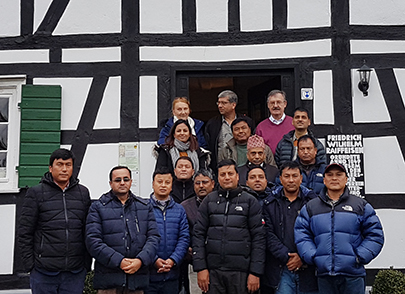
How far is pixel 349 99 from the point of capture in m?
6.59

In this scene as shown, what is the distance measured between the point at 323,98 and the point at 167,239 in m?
3.01

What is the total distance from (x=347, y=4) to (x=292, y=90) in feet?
4.20

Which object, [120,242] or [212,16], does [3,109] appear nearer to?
[212,16]

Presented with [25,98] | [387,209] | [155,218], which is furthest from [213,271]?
[25,98]

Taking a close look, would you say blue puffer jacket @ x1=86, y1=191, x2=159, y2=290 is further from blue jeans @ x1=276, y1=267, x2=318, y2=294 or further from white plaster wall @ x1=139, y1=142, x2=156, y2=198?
white plaster wall @ x1=139, y1=142, x2=156, y2=198

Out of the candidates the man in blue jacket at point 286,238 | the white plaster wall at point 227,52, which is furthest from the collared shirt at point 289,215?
the white plaster wall at point 227,52

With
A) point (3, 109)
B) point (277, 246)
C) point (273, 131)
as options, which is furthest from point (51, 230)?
point (3, 109)

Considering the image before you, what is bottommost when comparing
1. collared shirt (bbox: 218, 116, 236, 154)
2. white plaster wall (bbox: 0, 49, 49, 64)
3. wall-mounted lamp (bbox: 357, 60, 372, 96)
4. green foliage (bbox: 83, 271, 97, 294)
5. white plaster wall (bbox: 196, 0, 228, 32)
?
green foliage (bbox: 83, 271, 97, 294)

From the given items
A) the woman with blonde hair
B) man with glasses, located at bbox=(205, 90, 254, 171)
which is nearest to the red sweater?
man with glasses, located at bbox=(205, 90, 254, 171)

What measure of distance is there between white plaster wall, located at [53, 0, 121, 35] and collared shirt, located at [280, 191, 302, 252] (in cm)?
345

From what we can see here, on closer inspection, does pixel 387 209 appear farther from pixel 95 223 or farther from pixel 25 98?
pixel 25 98

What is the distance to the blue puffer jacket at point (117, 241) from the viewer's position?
433 cm

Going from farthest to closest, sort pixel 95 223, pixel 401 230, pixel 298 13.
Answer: pixel 298 13 < pixel 401 230 < pixel 95 223

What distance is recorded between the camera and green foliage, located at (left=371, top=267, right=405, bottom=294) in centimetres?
559
